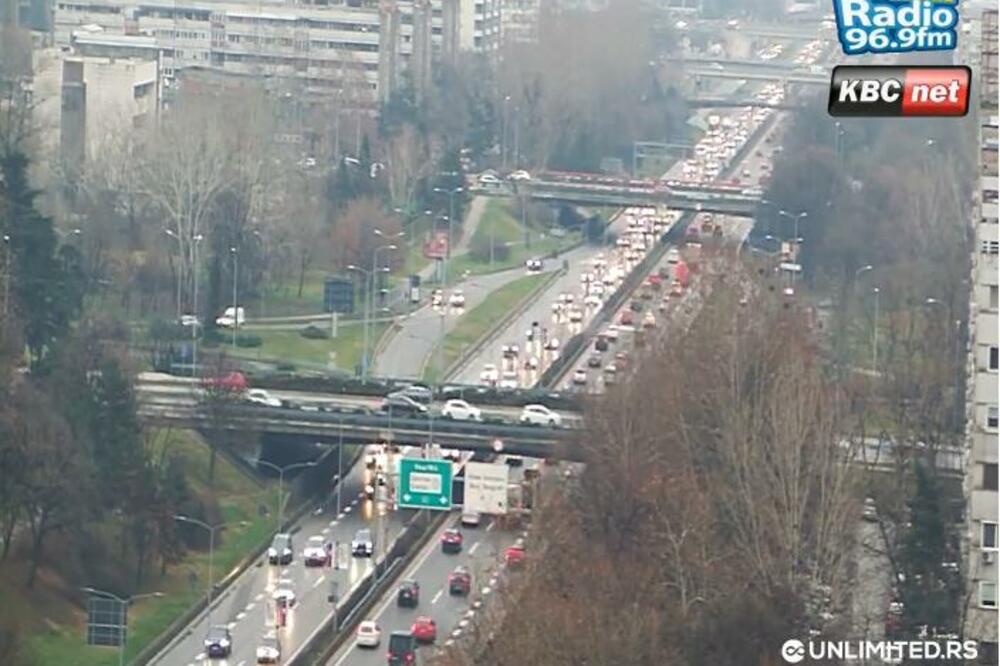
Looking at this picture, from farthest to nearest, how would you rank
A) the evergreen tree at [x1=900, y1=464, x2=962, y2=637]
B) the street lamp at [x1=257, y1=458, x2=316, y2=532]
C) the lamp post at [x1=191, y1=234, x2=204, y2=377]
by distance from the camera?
the lamp post at [x1=191, y1=234, x2=204, y2=377] < the street lamp at [x1=257, y1=458, x2=316, y2=532] < the evergreen tree at [x1=900, y1=464, x2=962, y2=637]

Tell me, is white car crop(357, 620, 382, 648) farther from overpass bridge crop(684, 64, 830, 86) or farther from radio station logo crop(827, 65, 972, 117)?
overpass bridge crop(684, 64, 830, 86)

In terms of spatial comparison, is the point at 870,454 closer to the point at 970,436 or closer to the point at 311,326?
the point at 970,436

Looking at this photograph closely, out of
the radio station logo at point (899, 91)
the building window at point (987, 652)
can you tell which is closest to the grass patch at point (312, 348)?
the building window at point (987, 652)

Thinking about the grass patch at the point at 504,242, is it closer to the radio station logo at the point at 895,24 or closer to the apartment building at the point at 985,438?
the apartment building at the point at 985,438

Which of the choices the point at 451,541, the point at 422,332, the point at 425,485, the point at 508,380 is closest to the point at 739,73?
the point at 422,332

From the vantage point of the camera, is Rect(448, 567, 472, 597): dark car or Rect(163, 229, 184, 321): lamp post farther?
Rect(163, 229, 184, 321): lamp post

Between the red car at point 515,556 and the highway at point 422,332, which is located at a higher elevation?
the highway at point 422,332

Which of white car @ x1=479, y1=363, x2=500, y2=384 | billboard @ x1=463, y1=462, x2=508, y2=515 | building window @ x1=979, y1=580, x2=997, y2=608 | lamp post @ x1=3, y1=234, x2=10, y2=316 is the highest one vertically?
lamp post @ x1=3, y1=234, x2=10, y2=316

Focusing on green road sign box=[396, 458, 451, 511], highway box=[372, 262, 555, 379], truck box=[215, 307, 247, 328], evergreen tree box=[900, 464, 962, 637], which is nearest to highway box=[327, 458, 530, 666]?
green road sign box=[396, 458, 451, 511]
